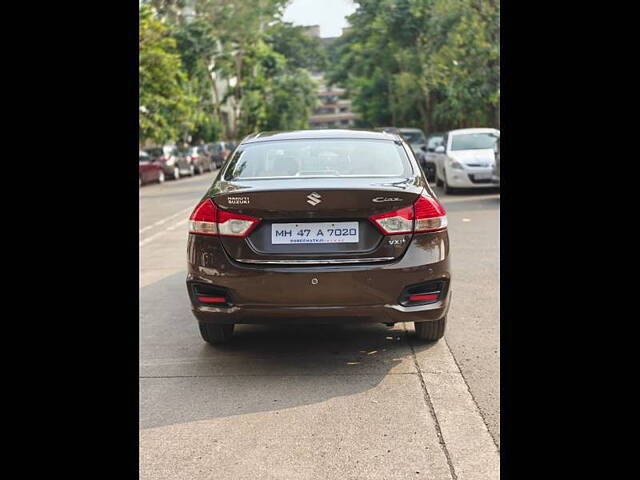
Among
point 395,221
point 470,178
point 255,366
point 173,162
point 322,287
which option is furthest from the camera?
point 173,162

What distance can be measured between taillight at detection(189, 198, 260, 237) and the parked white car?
13.8m

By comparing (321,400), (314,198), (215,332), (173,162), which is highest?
(173,162)

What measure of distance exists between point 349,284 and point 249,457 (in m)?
1.47

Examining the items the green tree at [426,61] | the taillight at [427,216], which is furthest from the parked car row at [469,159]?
the taillight at [427,216]

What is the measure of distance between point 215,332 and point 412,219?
1666 mm

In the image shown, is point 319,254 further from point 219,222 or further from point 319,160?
point 319,160

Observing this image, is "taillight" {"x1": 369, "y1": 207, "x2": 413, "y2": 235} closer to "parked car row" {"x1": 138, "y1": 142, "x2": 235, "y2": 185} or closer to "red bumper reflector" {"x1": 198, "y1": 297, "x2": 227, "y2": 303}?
"red bumper reflector" {"x1": 198, "y1": 297, "x2": 227, "y2": 303}

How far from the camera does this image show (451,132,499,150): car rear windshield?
748 inches

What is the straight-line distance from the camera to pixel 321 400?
457 cm

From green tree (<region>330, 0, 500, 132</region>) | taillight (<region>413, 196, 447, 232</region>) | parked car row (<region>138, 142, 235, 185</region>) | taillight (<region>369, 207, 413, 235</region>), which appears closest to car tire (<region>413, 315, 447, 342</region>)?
taillight (<region>413, 196, 447, 232</region>)

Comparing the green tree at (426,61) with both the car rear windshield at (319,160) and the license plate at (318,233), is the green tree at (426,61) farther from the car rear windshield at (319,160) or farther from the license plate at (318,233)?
the license plate at (318,233)

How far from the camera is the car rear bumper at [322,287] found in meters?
4.92

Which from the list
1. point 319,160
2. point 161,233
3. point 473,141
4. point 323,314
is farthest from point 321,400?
point 473,141

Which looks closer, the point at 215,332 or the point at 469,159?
the point at 215,332
